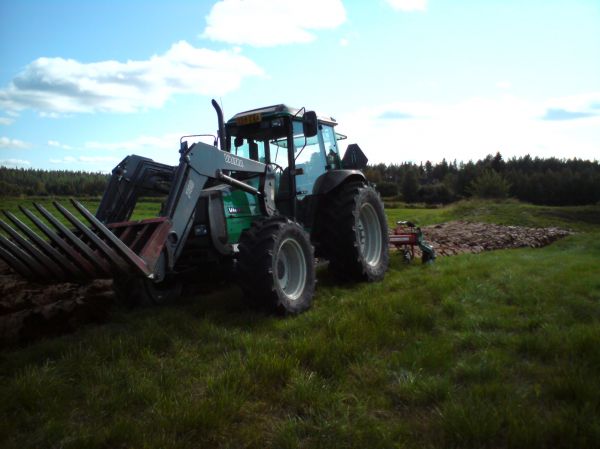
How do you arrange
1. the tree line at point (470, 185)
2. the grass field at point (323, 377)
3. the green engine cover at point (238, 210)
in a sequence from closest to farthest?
the grass field at point (323, 377)
the green engine cover at point (238, 210)
the tree line at point (470, 185)

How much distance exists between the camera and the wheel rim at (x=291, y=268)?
5.61 m

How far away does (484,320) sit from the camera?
4.80 m

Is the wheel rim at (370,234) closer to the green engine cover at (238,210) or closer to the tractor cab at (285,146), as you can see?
the tractor cab at (285,146)

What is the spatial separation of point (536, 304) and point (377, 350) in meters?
2.34

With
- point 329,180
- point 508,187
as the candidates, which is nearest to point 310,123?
point 329,180

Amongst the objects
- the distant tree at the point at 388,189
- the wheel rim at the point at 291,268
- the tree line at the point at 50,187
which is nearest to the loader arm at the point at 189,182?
the wheel rim at the point at 291,268

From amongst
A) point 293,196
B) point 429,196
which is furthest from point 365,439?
point 429,196

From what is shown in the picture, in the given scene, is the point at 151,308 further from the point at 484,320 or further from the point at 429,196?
the point at 429,196

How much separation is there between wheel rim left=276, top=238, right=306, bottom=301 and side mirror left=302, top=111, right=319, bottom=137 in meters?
1.45

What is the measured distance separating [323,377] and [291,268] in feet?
7.50

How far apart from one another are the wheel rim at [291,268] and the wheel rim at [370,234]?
2.04m

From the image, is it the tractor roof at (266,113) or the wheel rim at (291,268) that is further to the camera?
the tractor roof at (266,113)

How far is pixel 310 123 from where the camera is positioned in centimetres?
605

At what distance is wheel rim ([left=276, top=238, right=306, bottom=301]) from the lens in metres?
5.61
